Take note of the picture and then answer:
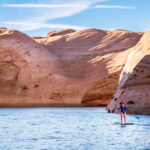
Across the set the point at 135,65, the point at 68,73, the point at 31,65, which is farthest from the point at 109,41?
the point at 135,65

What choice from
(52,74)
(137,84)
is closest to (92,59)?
(52,74)

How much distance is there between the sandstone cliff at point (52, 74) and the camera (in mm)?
76125

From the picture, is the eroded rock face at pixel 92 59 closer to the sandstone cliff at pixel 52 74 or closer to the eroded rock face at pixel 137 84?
the sandstone cliff at pixel 52 74

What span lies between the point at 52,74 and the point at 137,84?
37.4 m

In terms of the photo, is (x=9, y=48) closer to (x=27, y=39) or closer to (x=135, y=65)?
(x=27, y=39)

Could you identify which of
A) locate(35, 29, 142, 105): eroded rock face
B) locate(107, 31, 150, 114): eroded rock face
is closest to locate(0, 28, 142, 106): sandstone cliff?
locate(35, 29, 142, 105): eroded rock face

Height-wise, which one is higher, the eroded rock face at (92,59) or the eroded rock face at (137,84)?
the eroded rock face at (92,59)

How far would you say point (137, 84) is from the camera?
44.0m

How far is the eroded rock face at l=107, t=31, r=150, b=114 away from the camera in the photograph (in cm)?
4109

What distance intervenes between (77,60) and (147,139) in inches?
2567

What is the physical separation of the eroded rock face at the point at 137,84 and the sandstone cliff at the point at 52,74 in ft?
Answer: 82.0

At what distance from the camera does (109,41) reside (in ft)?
294

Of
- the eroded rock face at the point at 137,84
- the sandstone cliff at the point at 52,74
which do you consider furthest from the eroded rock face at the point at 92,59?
the eroded rock face at the point at 137,84

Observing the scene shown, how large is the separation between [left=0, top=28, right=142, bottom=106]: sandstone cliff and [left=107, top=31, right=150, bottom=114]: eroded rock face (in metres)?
25.0
